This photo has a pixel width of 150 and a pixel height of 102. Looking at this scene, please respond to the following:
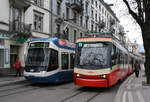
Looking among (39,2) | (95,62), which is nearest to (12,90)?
(95,62)

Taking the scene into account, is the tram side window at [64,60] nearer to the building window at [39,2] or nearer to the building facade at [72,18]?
the building facade at [72,18]

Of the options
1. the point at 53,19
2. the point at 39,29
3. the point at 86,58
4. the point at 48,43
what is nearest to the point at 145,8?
the point at 86,58

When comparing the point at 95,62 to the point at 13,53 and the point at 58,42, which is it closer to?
the point at 58,42

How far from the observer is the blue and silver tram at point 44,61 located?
12.1m

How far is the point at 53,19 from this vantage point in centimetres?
2752

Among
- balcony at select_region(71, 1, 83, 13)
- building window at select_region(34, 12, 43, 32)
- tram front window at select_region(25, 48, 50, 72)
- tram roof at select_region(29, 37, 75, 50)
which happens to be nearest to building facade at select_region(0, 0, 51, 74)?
building window at select_region(34, 12, 43, 32)

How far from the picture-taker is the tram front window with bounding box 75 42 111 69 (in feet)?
33.8

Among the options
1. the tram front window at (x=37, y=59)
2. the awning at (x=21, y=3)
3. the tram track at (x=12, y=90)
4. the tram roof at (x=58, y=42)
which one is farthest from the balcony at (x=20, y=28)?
the tram track at (x=12, y=90)

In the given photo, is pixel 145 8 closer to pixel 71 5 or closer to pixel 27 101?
pixel 27 101

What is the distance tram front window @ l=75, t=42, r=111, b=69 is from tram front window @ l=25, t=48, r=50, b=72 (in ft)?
7.69

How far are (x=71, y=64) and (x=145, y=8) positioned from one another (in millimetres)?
6556

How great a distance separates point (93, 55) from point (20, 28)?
11.9m

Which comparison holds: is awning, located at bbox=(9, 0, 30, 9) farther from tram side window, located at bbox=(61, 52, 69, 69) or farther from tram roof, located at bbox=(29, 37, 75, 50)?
tram side window, located at bbox=(61, 52, 69, 69)

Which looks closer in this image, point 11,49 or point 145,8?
point 145,8
